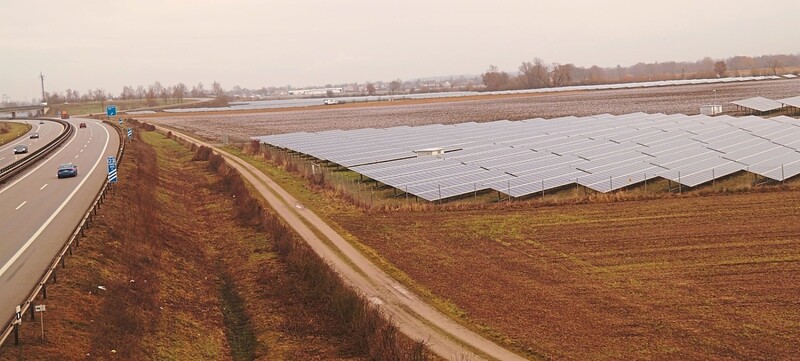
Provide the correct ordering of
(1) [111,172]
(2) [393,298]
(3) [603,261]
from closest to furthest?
(2) [393,298] < (3) [603,261] < (1) [111,172]

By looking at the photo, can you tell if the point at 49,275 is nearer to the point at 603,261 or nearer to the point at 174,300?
the point at 174,300

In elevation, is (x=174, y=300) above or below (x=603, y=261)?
above

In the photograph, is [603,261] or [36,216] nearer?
[603,261]

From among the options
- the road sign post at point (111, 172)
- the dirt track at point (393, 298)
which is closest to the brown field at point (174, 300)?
the dirt track at point (393, 298)

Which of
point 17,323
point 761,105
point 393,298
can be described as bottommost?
point 393,298

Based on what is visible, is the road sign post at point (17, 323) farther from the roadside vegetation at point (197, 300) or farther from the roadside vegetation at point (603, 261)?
the roadside vegetation at point (603, 261)

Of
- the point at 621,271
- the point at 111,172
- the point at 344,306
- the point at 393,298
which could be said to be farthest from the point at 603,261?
the point at 111,172

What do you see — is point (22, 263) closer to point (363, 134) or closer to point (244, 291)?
point (244, 291)

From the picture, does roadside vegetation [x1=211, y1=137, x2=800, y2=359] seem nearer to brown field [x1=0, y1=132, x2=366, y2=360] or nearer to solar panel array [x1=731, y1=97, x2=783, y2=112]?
brown field [x1=0, y1=132, x2=366, y2=360]
